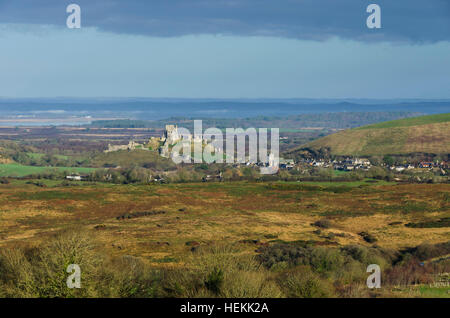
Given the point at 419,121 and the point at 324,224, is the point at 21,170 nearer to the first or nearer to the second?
the point at 324,224

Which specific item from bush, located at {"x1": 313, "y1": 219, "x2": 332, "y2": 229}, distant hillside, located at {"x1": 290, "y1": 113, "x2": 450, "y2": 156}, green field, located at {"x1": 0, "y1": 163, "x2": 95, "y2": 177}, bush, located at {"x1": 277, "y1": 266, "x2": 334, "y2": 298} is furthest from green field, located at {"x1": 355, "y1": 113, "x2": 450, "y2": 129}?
bush, located at {"x1": 277, "y1": 266, "x2": 334, "y2": 298}

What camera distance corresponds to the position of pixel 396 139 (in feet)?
437

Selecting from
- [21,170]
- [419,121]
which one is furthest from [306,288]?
[419,121]

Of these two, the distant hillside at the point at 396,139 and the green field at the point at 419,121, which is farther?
the green field at the point at 419,121

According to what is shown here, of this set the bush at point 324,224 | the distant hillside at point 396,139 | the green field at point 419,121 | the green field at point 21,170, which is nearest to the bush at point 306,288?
the bush at point 324,224

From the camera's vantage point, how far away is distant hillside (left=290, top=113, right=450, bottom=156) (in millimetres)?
121438

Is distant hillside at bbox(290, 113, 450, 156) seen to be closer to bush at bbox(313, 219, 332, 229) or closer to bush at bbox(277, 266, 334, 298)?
bush at bbox(313, 219, 332, 229)

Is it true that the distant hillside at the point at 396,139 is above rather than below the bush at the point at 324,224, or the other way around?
above

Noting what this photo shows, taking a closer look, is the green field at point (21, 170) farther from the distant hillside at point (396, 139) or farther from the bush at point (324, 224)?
the bush at point (324, 224)

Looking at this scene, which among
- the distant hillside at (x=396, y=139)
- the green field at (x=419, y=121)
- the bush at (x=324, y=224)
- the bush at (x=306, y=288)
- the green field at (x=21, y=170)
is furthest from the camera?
the green field at (x=419, y=121)

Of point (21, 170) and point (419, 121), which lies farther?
point (419, 121)

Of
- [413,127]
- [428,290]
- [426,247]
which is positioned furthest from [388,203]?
[413,127]

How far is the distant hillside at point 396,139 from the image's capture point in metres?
121

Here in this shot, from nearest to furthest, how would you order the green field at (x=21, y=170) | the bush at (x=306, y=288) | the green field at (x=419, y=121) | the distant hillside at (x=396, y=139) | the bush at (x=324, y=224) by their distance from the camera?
the bush at (x=306, y=288) → the bush at (x=324, y=224) → the green field at (x=21, y=170) → the distant hillside at (x=396, y=139) → the green field at (x=419, y=121)
